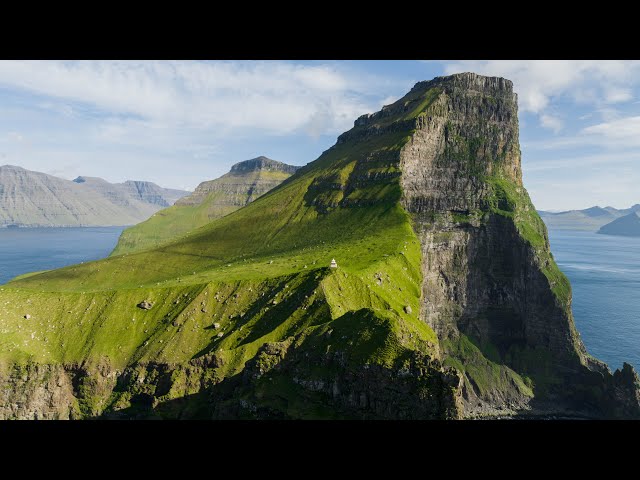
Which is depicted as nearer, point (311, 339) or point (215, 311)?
point (311, 339)

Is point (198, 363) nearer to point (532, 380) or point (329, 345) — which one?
point (329, 345)

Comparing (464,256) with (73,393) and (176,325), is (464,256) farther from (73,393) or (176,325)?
(73,393)

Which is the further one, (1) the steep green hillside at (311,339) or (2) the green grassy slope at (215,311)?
(2) the green grassy slope at (215,311)

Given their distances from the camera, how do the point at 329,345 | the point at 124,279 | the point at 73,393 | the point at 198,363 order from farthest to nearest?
the point at 124,279 → the point at 73,393 → the point at 198,363 → the point at 329,345

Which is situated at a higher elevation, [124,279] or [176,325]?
[124,279]

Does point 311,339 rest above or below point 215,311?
below

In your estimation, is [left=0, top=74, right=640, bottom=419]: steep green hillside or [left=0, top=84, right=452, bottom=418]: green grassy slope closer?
[left=0, top=74, right=640, bottom=419]: steep green hillside

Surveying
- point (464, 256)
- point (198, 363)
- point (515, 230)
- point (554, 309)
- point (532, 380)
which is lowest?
point (532, 380)

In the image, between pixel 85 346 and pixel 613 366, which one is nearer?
pixel 85 346

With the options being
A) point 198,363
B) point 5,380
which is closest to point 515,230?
point 198,363
